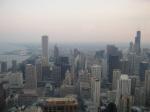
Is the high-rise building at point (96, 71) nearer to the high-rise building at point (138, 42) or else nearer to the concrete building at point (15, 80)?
the high-rise building at point (138, 42)

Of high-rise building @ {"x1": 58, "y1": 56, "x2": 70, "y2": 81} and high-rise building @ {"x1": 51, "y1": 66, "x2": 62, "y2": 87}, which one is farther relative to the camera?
high-rise building @ {"x1": 58, "y1": 56, "x2": 70, "y2": 81}

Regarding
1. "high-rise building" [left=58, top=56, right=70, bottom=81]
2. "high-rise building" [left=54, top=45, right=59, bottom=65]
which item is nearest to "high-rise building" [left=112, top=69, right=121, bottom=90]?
"high-rise building" [left=58, top=56, right=70, bottom=81]

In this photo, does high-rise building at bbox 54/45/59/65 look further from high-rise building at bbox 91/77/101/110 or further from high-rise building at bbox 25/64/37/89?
high-rise building at bbox 91/77/101/110

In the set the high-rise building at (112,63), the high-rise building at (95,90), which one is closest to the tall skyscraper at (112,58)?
the high-rise building at (112,63)

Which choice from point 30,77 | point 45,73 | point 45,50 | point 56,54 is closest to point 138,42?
point 56,54

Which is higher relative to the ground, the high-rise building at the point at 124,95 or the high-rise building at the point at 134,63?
the high-rise building at the point at 134,63

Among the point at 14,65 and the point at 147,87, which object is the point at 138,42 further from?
the point at 14,65

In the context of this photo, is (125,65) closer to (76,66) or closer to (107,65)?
(107,65)

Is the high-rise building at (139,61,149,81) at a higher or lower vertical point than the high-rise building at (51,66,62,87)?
higher
